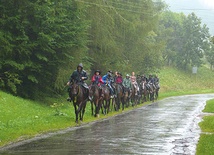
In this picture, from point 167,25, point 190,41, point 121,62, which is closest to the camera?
point 121,62

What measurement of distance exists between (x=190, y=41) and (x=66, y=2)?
72200 millimetres

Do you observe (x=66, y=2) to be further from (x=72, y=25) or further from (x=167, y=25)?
(x=167, y=25)

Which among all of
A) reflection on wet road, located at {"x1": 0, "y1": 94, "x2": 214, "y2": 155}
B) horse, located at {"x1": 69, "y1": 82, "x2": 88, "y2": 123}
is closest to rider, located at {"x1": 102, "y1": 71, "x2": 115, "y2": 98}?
horse, located at {"x1": 69, "y1": 82, "x2": 88, "y2": 123}

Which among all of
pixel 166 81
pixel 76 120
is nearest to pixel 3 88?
pixel 76 120

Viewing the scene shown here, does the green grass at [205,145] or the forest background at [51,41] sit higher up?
the forest background at [51,41]

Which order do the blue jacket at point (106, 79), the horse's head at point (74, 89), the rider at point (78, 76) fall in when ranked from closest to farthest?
1. the horse's head at point (74, 89)
2. the rider at point (78, 76)
3. the blue jacket at point (106, 79)

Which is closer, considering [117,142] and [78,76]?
[117,142]

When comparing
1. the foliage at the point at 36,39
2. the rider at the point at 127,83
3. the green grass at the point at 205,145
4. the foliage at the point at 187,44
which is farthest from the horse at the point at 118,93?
the foliage at the point at 187,44

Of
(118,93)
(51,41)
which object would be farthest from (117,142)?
(118,93)

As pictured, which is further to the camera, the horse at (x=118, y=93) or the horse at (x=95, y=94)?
the horse at (x=118, y=93)

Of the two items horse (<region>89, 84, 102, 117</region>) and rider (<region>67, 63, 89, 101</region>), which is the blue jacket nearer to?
horse (<region>89, 84, 102, 117</region>)

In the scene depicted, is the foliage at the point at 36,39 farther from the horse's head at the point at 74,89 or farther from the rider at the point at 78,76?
the horse's head at the point at 74,89

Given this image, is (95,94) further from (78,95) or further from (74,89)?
(74,89)

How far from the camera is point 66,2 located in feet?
91.1
